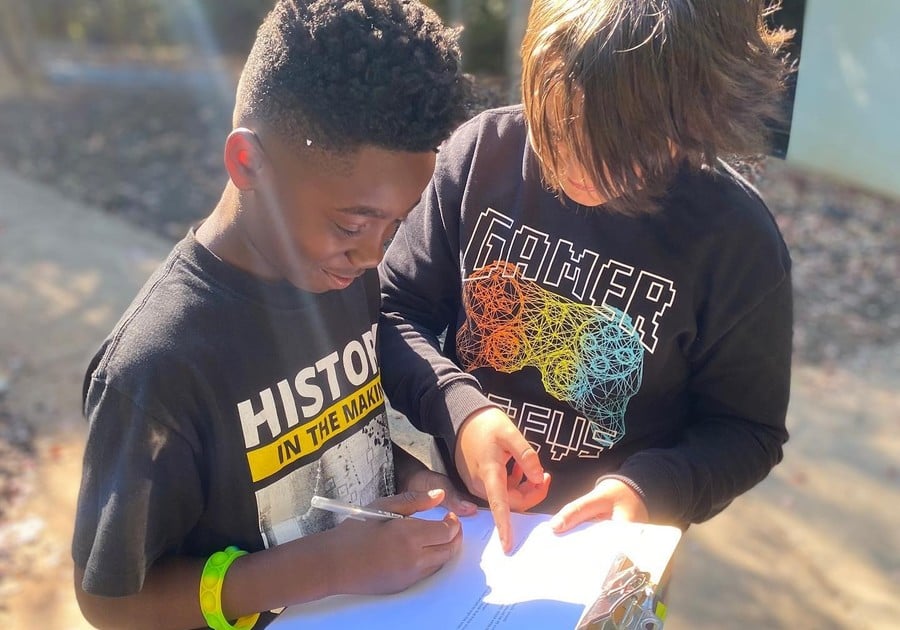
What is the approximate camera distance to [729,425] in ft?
5.05

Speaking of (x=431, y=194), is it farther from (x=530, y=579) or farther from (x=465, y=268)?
(x=530, y=579)

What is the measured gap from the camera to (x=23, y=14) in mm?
8625

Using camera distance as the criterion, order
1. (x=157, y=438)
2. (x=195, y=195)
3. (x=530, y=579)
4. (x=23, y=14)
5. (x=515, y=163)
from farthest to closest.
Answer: (x=23, y=14) → (x=195, y=195) → (x=515, y=163) → (x=530, y=579) → (x=157, y=438)

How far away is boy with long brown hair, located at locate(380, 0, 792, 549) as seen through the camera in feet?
4.28

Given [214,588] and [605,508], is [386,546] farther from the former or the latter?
[605,508]

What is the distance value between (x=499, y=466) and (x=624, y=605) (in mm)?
297

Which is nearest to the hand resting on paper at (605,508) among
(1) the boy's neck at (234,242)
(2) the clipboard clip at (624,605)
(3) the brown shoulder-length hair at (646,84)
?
(2) the clipboard clip at (624,605)

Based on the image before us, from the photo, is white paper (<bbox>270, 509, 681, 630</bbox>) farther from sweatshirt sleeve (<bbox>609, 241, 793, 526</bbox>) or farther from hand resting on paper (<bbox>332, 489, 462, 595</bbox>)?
sweatshirt sleeve (<bbox>609, 241, 793, 526</bbox>)

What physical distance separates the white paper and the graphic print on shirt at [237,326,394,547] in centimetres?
17

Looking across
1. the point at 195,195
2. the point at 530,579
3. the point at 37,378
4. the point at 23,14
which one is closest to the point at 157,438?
the point at 530,579

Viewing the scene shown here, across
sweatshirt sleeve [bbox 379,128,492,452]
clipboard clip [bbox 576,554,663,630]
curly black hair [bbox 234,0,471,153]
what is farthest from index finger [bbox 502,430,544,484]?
curly black hair [bbox 234,0,471,153]

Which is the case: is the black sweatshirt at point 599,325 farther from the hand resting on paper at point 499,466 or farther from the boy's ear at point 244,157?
the boy's ear at point 244,157

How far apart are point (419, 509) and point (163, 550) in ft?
1.20

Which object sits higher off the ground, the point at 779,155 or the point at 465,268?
the point at 779,155
